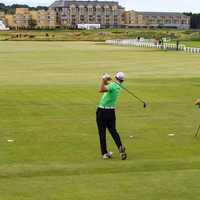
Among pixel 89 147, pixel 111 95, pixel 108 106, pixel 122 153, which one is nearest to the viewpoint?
pixel 111 95

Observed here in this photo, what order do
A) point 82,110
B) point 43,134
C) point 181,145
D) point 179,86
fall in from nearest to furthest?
point 181,145, point 43,134, point 82,110, point 179,86

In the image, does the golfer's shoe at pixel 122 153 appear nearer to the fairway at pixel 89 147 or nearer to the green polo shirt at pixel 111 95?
the fairway at pixel 89 147

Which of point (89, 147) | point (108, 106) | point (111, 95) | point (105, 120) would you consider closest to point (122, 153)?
point (105, 120)

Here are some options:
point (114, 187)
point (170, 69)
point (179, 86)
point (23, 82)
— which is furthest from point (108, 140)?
point (170, 69)

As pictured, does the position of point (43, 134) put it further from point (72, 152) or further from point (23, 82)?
point (23, 82)

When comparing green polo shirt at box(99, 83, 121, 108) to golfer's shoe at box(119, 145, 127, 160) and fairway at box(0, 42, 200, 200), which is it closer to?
golfer's shoe at box(119, 145, 127, 160)

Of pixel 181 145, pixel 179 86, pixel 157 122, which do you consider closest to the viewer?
pixel 181 145

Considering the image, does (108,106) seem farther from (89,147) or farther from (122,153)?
(89,147)

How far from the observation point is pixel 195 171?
48.0 feet

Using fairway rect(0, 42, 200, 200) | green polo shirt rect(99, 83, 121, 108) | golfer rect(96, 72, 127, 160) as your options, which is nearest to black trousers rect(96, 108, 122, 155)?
golfer rect(96, 72, 127, 160)

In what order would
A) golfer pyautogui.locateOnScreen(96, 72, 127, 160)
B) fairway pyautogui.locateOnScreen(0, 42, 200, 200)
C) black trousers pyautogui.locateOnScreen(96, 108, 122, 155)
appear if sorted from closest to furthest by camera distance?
fairway pyautogui.locateOnScreen(0, 42, 200, 200)
golfer pyautogui.locateOnScreen(96, 72, 127, 160)
black trousers pyautogui.locateOnScreen(96, 108, 122, 155)

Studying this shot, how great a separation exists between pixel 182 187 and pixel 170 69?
132 ft

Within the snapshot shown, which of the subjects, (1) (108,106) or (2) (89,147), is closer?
(1) (108,106)

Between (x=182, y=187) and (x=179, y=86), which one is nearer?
(x=182, y=187)
